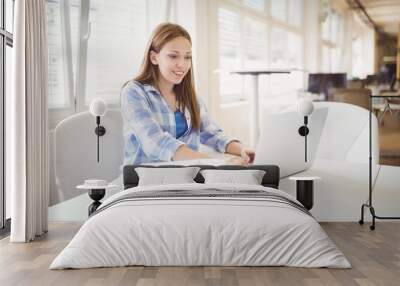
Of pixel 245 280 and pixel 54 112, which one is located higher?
pixel 54 112

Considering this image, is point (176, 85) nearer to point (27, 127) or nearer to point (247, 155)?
point (247, 155)

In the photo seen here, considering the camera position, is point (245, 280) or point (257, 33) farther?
point (257, 33)

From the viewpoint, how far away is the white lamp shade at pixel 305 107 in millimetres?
7180

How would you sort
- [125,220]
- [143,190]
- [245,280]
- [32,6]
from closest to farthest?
[245,280], [125,220], [143,190], [32,6]

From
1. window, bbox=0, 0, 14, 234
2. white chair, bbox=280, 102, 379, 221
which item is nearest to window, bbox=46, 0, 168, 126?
window, bbox=0, 0, 14, 234

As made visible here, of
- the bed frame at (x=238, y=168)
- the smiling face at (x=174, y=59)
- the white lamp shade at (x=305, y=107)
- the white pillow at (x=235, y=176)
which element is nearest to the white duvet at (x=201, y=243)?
the white pillow at (x=235, y=176)

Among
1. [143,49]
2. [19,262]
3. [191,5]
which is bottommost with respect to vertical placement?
[19,262]

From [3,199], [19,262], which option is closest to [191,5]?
[3,199]

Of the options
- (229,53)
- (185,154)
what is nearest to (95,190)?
(185,154)

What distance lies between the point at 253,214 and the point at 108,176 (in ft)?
8.71

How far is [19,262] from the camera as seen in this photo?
17.2 feet

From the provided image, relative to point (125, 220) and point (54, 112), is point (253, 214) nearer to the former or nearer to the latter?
point (125, 220)

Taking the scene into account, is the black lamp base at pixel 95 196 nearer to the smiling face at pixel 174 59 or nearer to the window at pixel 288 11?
the smiling face at pixel 174 59

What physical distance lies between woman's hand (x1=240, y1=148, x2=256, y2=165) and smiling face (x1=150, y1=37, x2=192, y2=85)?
1007 millimetres
